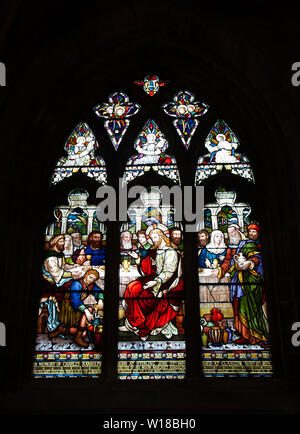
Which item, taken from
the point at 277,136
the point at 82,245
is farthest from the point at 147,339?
the point at 277,136

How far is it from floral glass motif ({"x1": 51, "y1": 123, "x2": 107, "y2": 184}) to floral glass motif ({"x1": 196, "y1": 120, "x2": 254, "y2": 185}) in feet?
3.78

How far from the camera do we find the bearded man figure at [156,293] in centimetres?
533

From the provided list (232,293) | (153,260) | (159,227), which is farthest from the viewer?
(159,227)

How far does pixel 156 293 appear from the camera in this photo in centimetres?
550

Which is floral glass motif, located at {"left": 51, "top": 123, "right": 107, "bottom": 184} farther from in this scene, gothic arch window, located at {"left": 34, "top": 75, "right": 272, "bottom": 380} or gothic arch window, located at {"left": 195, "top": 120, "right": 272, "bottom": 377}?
gothic arch window, located at {"left": 195, "top": 120, "right": 272, "bottom": 377}

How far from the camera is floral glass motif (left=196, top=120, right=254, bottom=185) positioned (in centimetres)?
613

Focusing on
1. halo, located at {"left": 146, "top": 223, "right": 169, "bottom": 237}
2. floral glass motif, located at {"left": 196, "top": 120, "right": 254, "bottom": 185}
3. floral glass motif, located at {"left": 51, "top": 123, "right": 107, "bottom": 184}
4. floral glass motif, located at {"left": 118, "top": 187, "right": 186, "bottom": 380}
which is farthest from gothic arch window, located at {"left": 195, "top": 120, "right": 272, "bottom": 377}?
floral glass motif, located at {"left": 51, "top": 123, "right": 107, "bottom": 184}

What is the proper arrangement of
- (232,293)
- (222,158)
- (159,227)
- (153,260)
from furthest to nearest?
(222,158), (159,227), (153,260), (232,293)

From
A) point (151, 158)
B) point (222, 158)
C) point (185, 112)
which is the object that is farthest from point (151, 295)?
point (185, 112)

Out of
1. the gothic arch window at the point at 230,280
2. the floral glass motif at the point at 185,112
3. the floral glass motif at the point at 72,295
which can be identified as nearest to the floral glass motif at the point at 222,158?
the gothic arch window at the point at 230,280

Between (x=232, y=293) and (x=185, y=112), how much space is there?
2377mm

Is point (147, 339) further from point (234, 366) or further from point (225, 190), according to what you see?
point (225, 190)

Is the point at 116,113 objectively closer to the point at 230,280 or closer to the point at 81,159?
the point at 81,159

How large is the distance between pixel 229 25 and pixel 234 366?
386 cm
